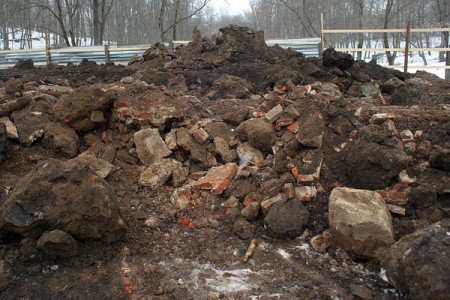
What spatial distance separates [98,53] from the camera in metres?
13.7

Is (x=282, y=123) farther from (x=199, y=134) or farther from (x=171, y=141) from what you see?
(x=171, y=141)

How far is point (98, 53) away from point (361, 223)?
1230 cm

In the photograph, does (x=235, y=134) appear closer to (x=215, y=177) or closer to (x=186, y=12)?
(x=215, y=177)

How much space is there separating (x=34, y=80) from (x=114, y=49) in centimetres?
555

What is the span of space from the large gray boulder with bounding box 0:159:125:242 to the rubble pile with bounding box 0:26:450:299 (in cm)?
1

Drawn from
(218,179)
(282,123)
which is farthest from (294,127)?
(218,179)

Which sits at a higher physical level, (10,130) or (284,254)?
(10,130)

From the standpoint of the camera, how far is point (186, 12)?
37.0m

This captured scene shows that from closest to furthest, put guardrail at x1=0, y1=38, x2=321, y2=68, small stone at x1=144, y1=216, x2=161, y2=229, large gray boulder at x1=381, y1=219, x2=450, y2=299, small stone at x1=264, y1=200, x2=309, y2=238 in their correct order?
large gray boulder at x1=381, y1=219, x2=450, y2=299, small stone at x1=264, y1=200, x2=309, y2=238, small stone at x1=144, y1=216, x2=161, y2=229, guardrail at x1=0, y1=38, x2=321, y2=68

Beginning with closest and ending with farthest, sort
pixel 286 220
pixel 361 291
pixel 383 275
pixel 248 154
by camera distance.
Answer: pixel 361 291, pixel 383 275, pixel 286 220, pixel 248 154

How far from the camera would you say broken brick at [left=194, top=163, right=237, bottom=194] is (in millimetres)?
4785

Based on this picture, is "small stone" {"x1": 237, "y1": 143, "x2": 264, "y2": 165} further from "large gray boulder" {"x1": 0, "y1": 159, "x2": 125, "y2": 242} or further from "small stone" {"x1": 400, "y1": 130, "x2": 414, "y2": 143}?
"large gray boulder" {"x1": 0, "y1": 159, "x2": 125, "y2": 242}

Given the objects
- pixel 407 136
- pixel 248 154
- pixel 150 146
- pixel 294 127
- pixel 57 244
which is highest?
pixel 294 127

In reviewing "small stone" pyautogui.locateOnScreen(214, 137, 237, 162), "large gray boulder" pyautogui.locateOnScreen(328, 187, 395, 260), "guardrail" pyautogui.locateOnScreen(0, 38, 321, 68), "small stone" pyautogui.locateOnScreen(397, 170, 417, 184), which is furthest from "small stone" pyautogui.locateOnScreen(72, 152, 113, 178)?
"guardrail" pyautogui.locateOnScreen(0, 38, 321, 68)
